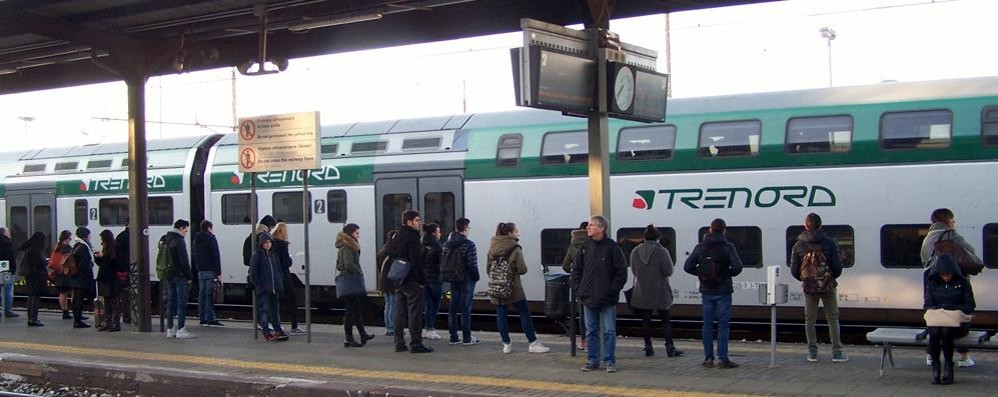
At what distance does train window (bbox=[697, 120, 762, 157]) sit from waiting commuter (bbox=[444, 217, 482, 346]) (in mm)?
4198

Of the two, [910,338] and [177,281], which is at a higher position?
[177,281]

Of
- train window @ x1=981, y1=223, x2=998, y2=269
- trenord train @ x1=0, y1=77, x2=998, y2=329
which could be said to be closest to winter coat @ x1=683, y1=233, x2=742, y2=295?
trenord train @ x1=0, y1=77, x2=998, y2=329

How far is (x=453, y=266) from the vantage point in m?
12.8

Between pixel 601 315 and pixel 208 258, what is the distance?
22.8ft

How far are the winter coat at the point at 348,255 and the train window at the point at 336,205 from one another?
5047 mm

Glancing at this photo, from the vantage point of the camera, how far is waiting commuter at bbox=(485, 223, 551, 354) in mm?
12102

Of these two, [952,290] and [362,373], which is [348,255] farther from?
[952,290]

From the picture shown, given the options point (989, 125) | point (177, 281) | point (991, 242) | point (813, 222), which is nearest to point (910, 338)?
point (813, 222)

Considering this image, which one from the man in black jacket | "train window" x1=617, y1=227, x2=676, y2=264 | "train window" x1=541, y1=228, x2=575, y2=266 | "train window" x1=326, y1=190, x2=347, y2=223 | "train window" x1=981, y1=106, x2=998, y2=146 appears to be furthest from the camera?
"train window" x1=326, y1=190, x2=347, y2=223

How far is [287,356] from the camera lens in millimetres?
12180

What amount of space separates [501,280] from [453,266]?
36.9 inches

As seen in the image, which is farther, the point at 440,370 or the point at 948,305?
the point at 440,370

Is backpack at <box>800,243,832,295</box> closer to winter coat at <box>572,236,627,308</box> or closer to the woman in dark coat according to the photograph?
winter coat at <box>572,236,627,308</box>

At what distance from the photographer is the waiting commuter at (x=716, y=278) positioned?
35.3 feet
